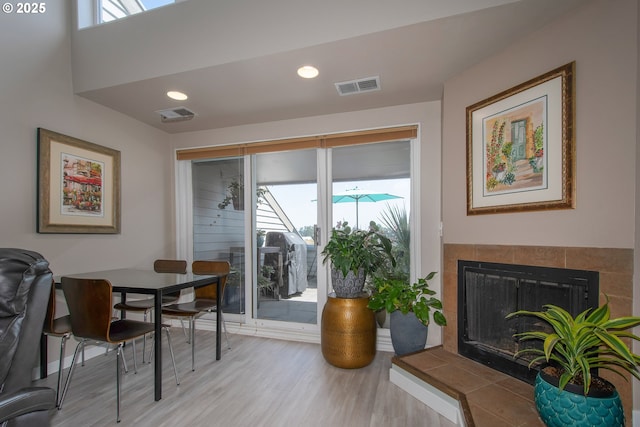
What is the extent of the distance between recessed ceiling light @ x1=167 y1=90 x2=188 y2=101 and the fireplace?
108 inches

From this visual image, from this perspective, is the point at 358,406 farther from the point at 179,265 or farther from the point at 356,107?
the point at 356,107

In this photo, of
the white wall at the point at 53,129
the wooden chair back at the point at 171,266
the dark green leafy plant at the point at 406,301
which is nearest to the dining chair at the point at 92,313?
the white wall at the point at 53,129

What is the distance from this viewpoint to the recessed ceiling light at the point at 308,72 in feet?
7.51

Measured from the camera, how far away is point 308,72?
235cm

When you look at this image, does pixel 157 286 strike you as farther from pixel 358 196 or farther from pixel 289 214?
pixel 358 196

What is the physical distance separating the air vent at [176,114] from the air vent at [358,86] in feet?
5.16

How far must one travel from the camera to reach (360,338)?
8.34 ft

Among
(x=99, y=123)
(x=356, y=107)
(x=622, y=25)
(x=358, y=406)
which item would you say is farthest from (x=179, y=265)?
(x=622, y=25)

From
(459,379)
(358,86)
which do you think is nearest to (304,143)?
(358,86)

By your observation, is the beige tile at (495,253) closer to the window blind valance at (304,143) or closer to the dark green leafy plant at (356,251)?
the dark green leafy plant at (356,251)

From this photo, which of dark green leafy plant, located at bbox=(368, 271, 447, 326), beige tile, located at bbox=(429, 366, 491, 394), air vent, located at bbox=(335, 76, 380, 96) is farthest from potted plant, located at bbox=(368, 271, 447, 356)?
air vent, located at bbox=(335, 76, 380, 96)

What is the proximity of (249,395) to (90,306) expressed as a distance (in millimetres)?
1192

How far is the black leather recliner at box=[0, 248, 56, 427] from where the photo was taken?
112cm

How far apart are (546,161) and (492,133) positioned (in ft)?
1.39
